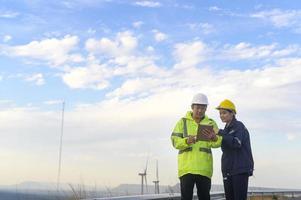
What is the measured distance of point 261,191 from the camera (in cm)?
2041

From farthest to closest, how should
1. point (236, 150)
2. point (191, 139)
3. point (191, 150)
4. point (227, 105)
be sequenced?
point (227, 105) < point (236, 150) < point (191, 150) < point (191, 139)

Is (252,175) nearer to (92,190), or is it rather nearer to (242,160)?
(242,160)

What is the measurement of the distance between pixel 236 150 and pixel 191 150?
2.40 feet

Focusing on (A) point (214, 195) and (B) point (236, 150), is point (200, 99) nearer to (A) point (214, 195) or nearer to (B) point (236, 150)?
(B) point (236, 150)

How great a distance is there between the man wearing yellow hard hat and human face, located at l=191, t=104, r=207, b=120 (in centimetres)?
40

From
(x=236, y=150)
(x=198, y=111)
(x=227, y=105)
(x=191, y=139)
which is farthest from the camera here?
(x=227, y=105)

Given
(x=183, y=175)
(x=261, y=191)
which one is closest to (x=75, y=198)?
(x=183, y=175)

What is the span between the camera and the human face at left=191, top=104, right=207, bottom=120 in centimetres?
841

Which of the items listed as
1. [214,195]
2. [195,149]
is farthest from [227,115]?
[214,195]

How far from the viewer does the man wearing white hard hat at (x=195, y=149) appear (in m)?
8.25

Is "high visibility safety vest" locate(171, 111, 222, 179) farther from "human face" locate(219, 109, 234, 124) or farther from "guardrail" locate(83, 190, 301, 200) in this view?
"guardrail" locate(83, 190, 301, 200)

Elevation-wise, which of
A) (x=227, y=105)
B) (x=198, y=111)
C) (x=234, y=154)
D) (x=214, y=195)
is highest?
(x=227, y=105)

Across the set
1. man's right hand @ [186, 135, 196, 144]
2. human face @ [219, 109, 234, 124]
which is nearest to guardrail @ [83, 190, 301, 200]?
man's right hand @ [186, 135, 196, 144]

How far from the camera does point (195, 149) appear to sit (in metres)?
8.29
